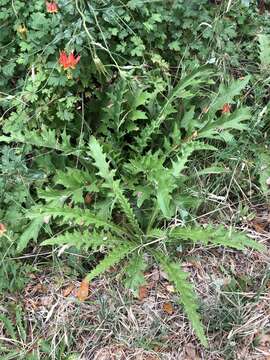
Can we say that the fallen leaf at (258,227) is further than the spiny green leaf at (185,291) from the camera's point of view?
Yes

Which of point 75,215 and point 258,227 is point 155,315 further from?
point 258,227

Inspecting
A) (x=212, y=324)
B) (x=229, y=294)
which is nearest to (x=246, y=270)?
(x=229, y=294)

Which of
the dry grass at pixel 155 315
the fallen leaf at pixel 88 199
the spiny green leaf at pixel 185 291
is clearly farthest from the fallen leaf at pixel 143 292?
the fallen leaf at pixel 88 199

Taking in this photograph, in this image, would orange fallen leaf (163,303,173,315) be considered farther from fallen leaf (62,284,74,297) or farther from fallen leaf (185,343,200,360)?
fallen leaf (62,284,74,297)

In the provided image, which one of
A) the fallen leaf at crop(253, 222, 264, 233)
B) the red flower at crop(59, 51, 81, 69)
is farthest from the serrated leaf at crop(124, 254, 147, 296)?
the red flower at crop(59, 51, 81, 69)

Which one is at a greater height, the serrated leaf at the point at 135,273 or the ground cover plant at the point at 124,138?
the ground cover plant at the point at 124,138

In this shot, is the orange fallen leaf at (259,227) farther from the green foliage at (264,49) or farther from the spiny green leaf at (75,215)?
the green foliage at (264,49)

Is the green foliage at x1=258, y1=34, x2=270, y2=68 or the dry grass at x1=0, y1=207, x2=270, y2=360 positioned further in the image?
the green foliage at x1=258, y1=34, x2=270, y2=68

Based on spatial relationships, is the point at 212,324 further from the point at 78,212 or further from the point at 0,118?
the point at 0,118

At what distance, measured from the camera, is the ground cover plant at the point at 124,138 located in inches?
88.7

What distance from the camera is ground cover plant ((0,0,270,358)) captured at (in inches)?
88.7

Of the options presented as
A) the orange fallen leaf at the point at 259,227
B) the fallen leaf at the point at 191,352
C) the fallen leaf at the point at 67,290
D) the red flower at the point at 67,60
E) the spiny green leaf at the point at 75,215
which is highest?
the red flower at the point at 67,60

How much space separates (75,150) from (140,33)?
1.95ft

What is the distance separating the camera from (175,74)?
2.62 m
